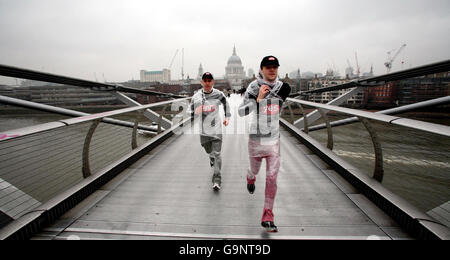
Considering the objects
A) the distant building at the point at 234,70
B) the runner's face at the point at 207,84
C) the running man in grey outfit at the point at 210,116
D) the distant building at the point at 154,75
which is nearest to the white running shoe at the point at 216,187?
the running man in grey outfit at the point at 210,116

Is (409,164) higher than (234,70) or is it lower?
lower

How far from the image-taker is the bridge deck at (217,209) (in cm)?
183

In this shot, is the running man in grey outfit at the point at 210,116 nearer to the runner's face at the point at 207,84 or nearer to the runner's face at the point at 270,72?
the runner's face at the point at 207,84

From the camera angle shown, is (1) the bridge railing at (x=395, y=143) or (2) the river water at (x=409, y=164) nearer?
(1) the bridge railing at (x=395, y=143)

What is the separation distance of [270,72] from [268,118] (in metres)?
0.40

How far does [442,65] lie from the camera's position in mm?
2834

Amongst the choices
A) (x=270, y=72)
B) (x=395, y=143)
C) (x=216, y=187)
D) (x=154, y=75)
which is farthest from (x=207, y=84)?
(x=154, y=75)

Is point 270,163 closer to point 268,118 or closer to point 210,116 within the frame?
point 268,118

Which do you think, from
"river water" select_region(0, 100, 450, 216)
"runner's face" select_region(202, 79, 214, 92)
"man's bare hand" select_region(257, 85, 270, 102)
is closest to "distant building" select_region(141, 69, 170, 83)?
"river water" select_region(0, 100, 450, 216)

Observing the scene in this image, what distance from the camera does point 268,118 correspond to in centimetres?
189

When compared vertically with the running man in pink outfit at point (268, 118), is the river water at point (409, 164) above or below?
below

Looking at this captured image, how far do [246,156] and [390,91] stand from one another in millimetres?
69120

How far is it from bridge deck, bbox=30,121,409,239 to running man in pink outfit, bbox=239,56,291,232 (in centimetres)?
31
